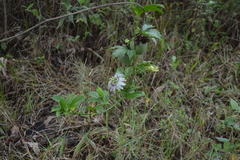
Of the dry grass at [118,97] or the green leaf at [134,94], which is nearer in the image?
the green leaf at [134,94]

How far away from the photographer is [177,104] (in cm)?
168

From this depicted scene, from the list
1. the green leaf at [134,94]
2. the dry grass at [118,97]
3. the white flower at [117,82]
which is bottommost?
the dry grass at [118,97]

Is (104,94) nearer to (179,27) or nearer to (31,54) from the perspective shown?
(31,54)

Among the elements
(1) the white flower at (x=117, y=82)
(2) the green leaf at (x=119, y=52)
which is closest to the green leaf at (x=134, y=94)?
(1) the white flower at (x=117, y=82)

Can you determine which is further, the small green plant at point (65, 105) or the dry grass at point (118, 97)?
A: the dry grass at point (118, 97)

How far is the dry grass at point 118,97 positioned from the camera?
139 cm

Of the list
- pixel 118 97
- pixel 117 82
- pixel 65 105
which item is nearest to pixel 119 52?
pixel 117 82

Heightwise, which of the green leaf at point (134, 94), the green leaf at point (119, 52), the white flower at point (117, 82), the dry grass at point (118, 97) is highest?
the green leaf at point (119, 52)

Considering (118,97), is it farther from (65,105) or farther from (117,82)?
(65,105)

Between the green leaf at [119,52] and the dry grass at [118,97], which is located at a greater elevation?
the green leaf at [119,52]

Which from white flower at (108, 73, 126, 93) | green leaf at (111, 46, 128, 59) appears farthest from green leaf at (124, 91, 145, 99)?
green leaf at (111, 46, 128, 59)

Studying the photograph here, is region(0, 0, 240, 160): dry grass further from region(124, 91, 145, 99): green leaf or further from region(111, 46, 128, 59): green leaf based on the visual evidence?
region(111, 46, 128, 59): green leaf

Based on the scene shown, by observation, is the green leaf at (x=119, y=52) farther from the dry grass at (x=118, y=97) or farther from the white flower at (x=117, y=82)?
the dry grass at (x=118, y=97)

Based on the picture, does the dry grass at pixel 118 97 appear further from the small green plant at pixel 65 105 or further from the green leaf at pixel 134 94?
the small green plant at pixel 65 105
